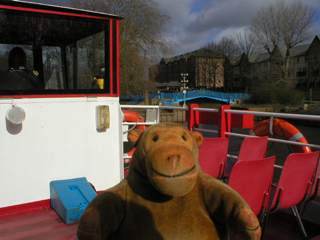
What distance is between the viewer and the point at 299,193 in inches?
126

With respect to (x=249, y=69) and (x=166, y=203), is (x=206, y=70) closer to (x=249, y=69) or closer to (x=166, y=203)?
(x=249, y=69)

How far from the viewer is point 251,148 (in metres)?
3.63

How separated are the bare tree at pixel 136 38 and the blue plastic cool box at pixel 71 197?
26.7m

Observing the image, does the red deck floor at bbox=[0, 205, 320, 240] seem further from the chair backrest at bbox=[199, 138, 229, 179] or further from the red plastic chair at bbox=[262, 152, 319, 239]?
the chair backrest at bbox=[199, 138, 229, 179]

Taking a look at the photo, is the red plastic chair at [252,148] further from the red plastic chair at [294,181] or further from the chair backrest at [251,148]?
the red plastic chair at [294,181]

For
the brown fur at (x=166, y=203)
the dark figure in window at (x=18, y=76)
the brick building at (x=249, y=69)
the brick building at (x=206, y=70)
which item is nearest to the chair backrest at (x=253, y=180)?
the brown fur at (x=166, y=203)

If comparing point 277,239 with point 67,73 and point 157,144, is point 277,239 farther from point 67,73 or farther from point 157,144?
point 67,73

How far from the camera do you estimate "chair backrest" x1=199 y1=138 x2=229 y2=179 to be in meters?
3.52

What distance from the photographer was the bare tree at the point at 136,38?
97.0 feet

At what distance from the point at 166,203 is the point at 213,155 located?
2.05m

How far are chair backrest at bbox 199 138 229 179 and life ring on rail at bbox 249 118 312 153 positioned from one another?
165cm

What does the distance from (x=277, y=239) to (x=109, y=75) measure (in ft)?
9.16

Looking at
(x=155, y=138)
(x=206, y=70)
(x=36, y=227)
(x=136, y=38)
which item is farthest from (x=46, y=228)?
(x=206, y=70)

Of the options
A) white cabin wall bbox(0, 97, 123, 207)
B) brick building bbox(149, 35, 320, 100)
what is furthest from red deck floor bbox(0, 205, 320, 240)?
brick building bbox(149, 35, 320, 100)
